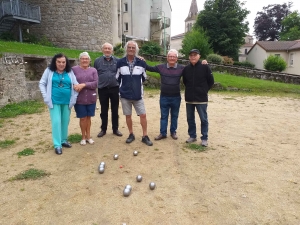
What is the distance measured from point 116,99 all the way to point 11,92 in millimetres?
5120

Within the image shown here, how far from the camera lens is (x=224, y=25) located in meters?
35.5

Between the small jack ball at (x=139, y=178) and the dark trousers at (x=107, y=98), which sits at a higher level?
the dark trousers at (x=107, y=98)

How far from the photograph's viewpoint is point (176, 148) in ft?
17.2

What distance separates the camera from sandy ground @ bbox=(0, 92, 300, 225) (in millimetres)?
2996

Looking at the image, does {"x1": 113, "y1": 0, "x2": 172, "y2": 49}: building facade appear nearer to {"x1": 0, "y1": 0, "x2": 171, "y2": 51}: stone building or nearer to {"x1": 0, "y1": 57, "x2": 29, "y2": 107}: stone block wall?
{"x1": 0, "y1": 0, "x2": 171, "y2": 51}: stone building

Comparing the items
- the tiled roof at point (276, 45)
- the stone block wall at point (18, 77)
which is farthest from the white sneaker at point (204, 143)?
the tiled roof at point (276, 45)

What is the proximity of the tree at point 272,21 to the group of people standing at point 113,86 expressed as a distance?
59.3m

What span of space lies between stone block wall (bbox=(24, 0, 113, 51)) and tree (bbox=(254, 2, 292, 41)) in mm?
46781

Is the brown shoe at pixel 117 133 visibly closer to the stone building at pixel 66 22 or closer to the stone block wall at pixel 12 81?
the stone block wall at pixel 12 81

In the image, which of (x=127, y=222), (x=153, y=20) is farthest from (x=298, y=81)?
(x=153, y=20)

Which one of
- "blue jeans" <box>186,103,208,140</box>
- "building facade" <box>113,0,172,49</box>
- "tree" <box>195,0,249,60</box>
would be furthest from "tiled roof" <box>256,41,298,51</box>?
"blue jeans" <box>186,103,208,140</box>

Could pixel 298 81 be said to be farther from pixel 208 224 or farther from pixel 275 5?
pixel 275 5

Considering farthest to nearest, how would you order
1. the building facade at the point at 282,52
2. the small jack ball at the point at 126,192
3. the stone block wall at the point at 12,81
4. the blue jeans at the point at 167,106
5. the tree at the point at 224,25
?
1. the tree at the point at 224,25
2. the building facade at the point at 282,52
3. the stone block wall at the point at 12,81
4. the blue jeans at the point at 167,106
5. the small jack ball at the point at 126,192

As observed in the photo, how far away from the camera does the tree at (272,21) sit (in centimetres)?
5644
